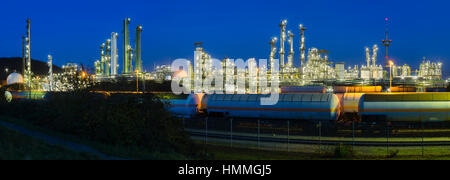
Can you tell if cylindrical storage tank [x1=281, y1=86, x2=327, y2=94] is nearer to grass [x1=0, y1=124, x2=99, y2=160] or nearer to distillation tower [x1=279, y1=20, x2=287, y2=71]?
distillation tower [x1=279, y1=20, x2=287, y2=71]

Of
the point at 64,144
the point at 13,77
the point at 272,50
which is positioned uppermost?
the point at 272,50

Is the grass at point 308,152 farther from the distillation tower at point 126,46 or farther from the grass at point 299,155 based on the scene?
the distillation tower at point 126,46

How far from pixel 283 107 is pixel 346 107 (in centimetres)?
697

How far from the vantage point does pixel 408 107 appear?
122 ft

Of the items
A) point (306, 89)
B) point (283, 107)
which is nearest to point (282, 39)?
point (306, 89)

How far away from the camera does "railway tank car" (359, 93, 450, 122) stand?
36.8 m

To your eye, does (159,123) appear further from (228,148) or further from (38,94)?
(38,94)

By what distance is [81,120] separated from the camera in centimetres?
2034

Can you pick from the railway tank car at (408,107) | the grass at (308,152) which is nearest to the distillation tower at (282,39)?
the railway tank car at (408,107)

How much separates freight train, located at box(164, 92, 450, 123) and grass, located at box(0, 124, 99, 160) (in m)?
24.0

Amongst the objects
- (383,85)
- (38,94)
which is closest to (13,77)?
(38,94)

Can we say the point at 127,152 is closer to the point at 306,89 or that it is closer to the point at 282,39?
the point at 306,89

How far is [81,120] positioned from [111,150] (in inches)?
204

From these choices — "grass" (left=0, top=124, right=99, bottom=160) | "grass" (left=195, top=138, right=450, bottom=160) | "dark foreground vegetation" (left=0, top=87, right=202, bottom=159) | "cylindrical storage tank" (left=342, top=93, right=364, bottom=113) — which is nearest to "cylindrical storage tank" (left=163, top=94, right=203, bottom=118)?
"cylindrical storage tank" (left=342, top=93, right=364, bottom=113)
